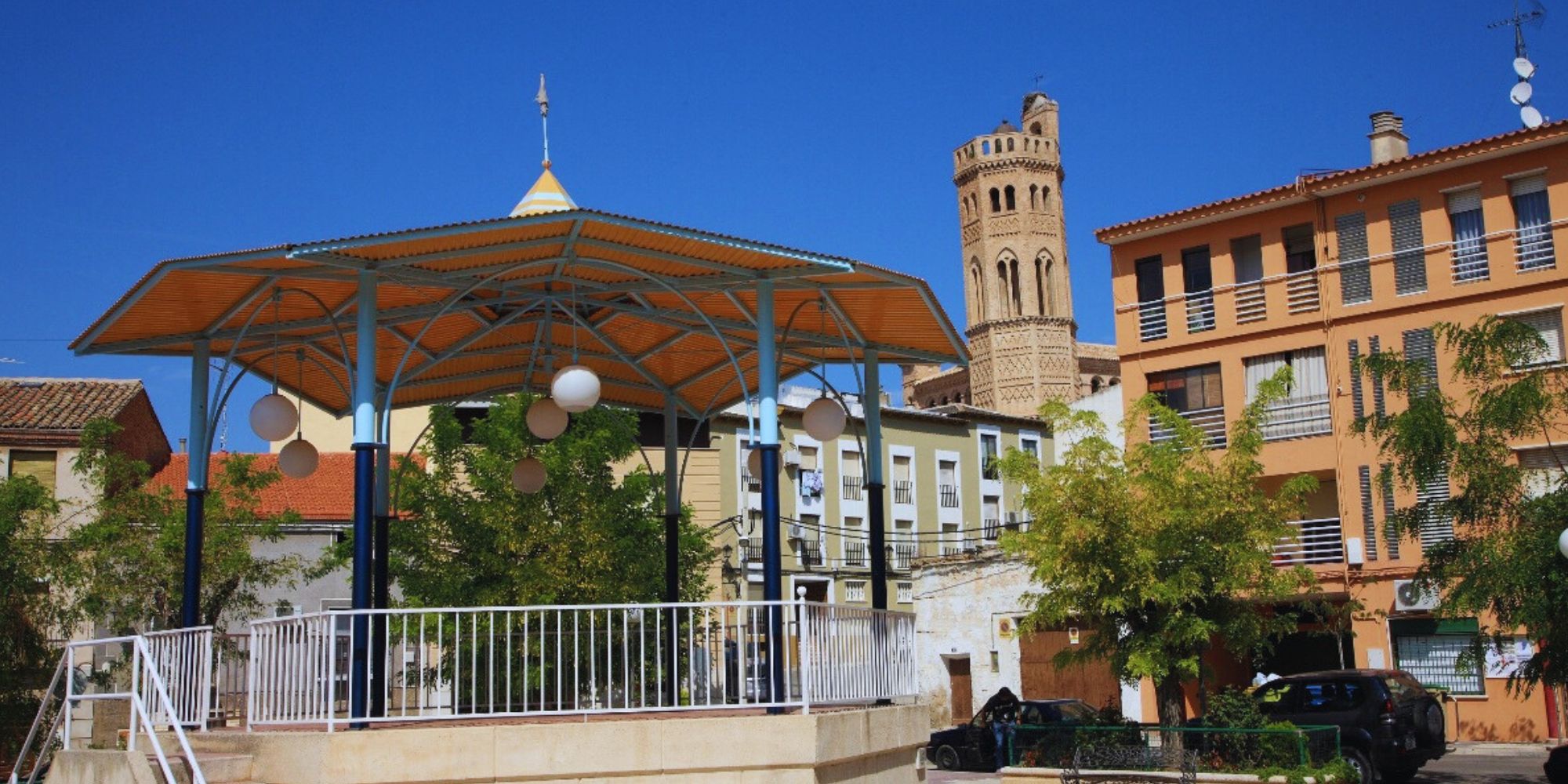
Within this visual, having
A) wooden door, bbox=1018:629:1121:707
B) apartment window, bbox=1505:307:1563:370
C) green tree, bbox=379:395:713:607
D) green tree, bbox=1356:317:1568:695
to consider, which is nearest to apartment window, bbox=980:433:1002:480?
wooden door, bbox=1018:629:1121:707

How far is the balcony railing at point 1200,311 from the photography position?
37562 mm

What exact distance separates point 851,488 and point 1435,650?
26623 millimetres

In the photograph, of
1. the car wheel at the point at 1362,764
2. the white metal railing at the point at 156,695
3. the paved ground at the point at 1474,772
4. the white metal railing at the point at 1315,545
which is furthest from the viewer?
the white metal railing at the point at 1315,545

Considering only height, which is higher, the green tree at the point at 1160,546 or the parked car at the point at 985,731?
the green tree at the point at 1160,546

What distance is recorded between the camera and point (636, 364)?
17750 mm

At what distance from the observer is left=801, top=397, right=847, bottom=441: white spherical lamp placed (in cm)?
1507

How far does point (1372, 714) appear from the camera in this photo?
78.2ft

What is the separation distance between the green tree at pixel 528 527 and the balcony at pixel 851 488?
26.7 meters

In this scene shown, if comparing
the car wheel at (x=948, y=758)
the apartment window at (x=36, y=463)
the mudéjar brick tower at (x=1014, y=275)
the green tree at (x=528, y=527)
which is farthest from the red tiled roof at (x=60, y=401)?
the mudéjar brick tower at (x=1014, y=275)

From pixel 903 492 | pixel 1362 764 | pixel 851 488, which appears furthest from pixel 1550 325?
pixel 903 492

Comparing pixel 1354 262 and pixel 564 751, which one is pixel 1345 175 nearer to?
pixel 1354 262

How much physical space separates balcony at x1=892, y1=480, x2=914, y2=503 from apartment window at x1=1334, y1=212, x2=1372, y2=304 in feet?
81.4

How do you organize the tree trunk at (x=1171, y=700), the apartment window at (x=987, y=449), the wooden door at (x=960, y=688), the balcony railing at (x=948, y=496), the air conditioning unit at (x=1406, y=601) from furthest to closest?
the apartment window at (x=987, y=449)
the balcony railing at (x=948, y=496)
the wooden door at (x=960, y=688)
the air conditioning unit at (x=1406, y=601)
the tree trunk at (x=1171, y=700)

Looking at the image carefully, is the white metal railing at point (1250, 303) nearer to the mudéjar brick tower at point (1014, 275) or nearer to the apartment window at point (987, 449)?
the apartment window at point (987, 449)
